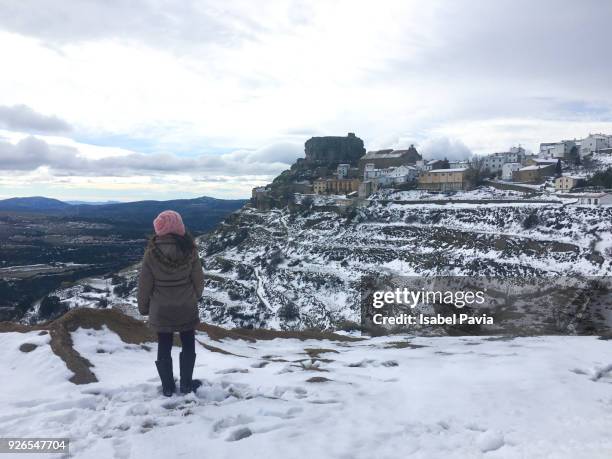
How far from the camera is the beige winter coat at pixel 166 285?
5816mm

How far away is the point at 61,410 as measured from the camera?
17.8 ft

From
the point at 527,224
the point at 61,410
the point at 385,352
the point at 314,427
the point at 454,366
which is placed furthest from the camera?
the point at 527,224

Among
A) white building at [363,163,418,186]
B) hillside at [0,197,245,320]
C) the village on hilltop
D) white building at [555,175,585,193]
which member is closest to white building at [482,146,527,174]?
the village on hilltop

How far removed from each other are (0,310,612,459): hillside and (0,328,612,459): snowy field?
0.02 metres

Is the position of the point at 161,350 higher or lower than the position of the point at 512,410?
higher

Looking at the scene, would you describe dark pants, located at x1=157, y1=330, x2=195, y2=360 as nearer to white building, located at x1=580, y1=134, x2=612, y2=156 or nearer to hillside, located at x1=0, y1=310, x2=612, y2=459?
hillside, located at x1=0, y1=310, x2=612, y2=459

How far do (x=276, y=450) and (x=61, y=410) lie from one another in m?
3.10

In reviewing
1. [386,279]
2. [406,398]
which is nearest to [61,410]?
[406,398]

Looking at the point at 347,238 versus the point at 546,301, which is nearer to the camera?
the point at 546,301

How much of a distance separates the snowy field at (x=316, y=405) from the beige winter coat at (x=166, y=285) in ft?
3.75

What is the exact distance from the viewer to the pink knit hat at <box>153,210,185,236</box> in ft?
19.3

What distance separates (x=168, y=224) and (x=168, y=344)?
1778mm

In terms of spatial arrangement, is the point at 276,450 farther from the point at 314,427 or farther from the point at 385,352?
the point at 385,352

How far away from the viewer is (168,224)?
588cm
